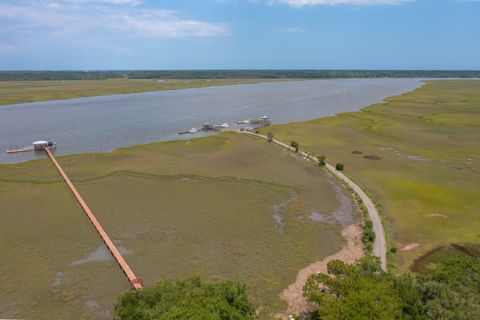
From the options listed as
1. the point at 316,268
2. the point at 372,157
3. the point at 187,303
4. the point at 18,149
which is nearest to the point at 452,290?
the point at 316,268

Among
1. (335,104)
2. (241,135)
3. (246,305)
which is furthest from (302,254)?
(335,104)

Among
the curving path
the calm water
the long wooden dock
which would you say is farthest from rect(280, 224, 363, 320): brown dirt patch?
the calm water

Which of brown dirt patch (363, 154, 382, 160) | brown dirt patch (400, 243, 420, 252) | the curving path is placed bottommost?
brown dirt patch (400, 243, 420, 252)

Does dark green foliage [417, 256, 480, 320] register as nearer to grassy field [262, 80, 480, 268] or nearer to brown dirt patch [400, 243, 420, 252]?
grassy field [262, 80, 480, 268]

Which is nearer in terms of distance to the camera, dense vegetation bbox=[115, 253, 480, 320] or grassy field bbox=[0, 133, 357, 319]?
dense vegetation bbox=[115, 253, 480, 320]

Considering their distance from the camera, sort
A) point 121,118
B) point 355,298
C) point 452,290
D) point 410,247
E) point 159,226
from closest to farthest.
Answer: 1. point 355,298
2. point 452,290
3. point 410,247
4. point 159,226
5. point 121,118

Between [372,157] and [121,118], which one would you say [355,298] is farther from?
[121,118]

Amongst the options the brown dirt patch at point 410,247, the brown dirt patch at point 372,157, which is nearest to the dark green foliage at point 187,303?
the brown dirt patch at point 410,247

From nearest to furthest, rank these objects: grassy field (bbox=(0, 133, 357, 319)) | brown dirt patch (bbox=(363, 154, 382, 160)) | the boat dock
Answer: grassy field (bbox=(0, 133, 357, 319)) < brown dirt patch (bbox=(363, 154, 382, 160)) < the boat dock
